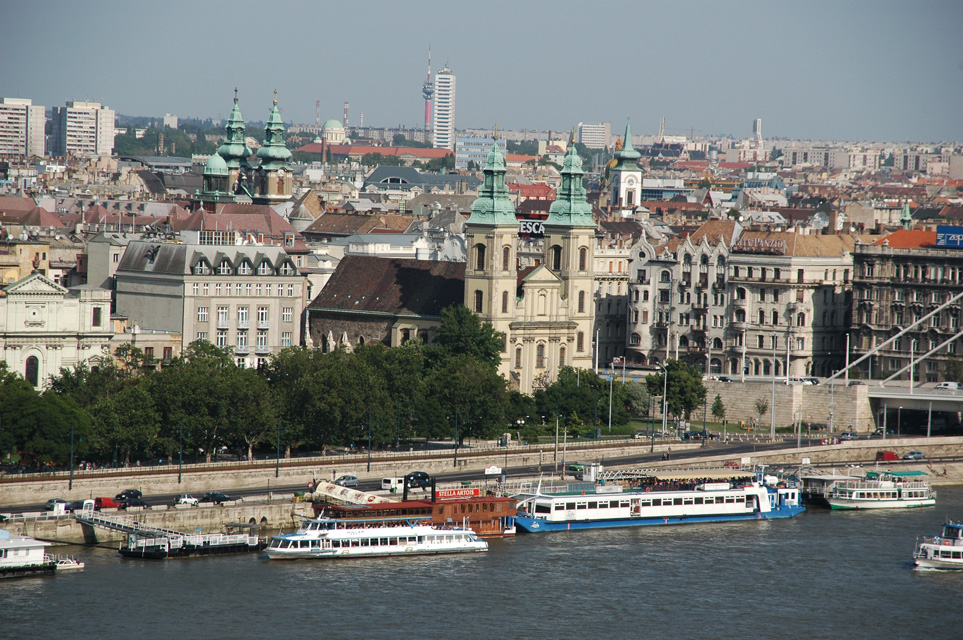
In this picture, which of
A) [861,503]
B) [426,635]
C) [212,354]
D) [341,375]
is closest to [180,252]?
[212,354]

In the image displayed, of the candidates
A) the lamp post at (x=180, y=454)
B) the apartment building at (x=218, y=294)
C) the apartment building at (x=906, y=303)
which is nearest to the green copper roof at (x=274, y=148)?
the apartment building at (x=218, y=294)

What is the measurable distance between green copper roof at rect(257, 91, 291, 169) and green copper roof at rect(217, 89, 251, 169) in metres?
4.54

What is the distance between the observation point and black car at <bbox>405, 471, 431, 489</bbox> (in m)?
93.3

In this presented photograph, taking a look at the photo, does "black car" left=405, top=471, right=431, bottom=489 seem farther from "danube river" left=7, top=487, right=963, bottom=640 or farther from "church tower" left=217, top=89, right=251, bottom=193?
"church tower" left=217, top=89, right=251, bottom=193

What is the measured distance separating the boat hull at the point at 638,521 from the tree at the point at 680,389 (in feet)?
68.9

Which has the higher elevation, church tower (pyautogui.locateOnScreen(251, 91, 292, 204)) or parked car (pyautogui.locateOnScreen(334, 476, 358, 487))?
church tower (pyautogui.locateOnScreen(251, 91, 292, 204))

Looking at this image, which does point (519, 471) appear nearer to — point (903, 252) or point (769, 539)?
point (769, 539)

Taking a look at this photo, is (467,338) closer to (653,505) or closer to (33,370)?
(653,505)

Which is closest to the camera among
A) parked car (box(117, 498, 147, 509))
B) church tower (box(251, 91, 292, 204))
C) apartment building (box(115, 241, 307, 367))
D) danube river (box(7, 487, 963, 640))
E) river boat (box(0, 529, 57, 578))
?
danube river (box(7, 487, 963, 640))

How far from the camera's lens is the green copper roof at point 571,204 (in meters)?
125

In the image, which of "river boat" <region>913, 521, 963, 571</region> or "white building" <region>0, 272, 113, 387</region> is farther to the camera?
"white building" <region>0, 272, 113, 387</region>

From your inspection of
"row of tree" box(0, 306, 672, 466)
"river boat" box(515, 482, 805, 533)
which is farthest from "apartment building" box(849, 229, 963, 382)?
"river boat" box(515, 482, 805, 533)

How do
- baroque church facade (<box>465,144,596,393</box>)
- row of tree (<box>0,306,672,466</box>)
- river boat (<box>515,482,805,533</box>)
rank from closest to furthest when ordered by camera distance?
1. row of tree (<box>0,306,672,466</box>)
2. river boat (<box>515,482,805,533</box>)
3. baroque church facade (<box>465,144,596,393</box>)

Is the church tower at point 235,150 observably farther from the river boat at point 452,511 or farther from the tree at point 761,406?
the river boat at point 452,511
